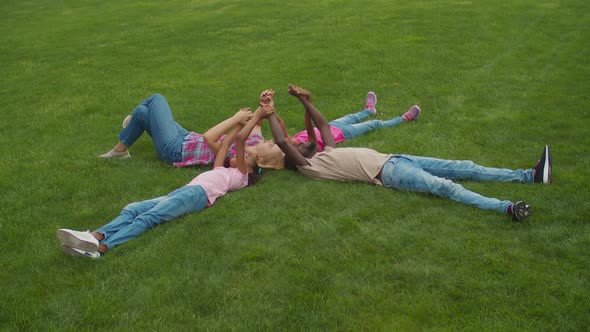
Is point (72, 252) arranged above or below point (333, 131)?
above

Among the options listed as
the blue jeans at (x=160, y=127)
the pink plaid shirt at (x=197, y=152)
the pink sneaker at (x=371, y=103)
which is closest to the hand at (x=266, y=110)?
the pink plaid shirt at (x=197, y=152)

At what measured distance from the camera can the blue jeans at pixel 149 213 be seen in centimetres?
600

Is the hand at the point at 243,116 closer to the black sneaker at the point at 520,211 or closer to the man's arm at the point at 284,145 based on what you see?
the man's arm at the point at 284,145

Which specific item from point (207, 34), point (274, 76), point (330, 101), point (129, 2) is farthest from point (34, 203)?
point (129, 2)

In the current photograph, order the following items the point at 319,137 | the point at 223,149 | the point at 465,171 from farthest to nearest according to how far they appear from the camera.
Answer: the point at 319,137
the point at 223,149
the point at 465,171

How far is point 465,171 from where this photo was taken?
289 inches

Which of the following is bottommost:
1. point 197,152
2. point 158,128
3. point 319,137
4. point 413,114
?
point 413,114

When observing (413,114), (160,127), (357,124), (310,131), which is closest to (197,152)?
(160,127)

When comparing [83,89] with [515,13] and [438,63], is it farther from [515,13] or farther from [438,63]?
[515,13]

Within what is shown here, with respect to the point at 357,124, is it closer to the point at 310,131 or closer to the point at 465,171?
the point at 310,131

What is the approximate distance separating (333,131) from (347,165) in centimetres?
176

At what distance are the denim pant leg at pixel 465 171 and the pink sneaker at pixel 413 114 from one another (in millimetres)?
2698

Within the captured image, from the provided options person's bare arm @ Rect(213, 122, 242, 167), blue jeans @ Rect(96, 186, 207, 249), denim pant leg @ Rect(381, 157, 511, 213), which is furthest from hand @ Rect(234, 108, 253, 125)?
denim pant leg @ Rect(381, 157, 511, 213)

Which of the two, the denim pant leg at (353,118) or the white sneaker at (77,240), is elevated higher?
the white sneaker at (77,240)
